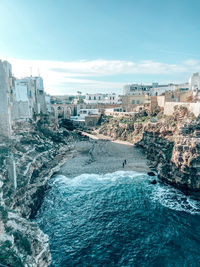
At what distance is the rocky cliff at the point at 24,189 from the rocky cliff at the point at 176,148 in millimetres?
22708

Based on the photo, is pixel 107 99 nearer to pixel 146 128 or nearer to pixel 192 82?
pixel 192 82

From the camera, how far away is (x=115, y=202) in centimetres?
2794

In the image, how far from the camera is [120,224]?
23047 millimetres

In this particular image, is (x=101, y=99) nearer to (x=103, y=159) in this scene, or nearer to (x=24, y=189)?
(x=103, y=159)

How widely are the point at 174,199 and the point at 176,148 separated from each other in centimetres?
981

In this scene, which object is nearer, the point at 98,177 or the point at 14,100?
the point at 98,177

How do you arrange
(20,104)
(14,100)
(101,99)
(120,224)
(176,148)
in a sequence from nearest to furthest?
(120,224), (176,148), (14,100), (20,104), (101,99)

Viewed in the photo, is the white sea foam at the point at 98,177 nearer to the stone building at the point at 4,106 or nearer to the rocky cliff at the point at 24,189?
the rocky cliff at the point at 24,189

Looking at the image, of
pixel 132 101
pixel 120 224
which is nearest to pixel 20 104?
pixel 120 224

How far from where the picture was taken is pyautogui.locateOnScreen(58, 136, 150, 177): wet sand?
40469 millimetres

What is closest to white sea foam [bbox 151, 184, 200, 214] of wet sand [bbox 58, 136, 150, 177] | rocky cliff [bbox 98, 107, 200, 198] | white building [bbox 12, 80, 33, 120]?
rocky cliff [bbox 98, 107, 200, 198]

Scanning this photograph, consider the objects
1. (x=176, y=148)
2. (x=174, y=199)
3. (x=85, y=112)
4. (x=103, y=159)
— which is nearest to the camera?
(x=174, y=199)

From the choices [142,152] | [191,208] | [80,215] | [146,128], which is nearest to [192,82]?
[146,128]

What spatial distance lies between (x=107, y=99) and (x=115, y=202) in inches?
3752
